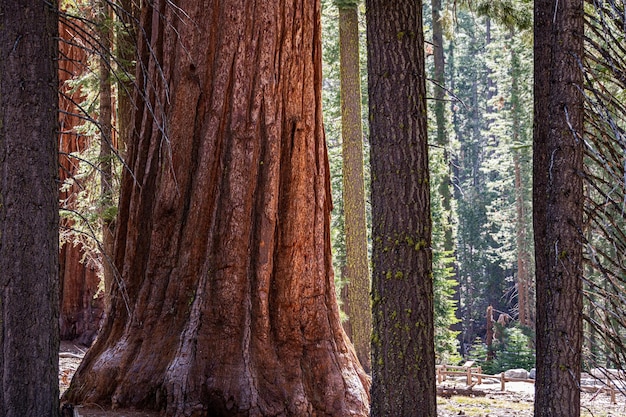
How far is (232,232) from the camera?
6.39 meters

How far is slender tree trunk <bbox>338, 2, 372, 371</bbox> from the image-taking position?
14.7 meters

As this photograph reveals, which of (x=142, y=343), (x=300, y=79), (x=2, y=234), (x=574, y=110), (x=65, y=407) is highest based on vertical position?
(x=300, y=79)

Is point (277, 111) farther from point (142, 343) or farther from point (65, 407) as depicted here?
point (65, 407)

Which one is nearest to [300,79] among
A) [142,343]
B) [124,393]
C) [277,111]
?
[277,111]

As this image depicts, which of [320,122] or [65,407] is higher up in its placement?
[320,122]

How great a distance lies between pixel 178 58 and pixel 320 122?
4.83 ft

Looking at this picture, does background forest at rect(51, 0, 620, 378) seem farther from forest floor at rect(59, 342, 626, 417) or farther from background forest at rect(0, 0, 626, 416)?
forest floor at rect(59, 342, 626, 417)

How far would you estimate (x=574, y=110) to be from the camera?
17.5 feet

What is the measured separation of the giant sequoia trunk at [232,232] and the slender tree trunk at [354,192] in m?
7.83

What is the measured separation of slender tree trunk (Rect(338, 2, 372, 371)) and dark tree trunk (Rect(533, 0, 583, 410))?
908 centimetres

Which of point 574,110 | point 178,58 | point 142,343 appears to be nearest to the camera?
point 574,110

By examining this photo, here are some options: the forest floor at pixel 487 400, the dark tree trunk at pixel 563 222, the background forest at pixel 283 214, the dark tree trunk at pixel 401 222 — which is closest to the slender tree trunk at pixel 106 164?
the forest floor at pixel 487 400

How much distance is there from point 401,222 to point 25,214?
2738mm

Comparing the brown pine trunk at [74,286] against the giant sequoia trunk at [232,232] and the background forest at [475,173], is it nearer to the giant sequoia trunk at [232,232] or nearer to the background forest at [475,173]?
the background forest at [475,173]
